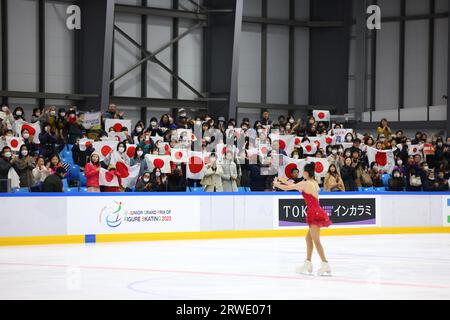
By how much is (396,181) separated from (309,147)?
2.98 meters

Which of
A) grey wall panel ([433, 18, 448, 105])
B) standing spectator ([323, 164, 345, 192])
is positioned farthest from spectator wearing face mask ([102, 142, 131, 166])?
grey wall panel ([433, 18, 448, 105])

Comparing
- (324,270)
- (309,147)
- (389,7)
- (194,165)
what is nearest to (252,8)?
(389,7)

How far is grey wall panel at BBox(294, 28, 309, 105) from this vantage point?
39.3 meters

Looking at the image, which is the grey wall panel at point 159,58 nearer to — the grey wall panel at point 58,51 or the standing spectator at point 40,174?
the grey wall panel at point 58,51

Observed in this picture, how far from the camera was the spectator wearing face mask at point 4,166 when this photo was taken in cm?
2038

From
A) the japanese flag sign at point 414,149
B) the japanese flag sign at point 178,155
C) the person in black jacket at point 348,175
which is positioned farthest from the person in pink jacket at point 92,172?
the japanese flag sign at point 414,149

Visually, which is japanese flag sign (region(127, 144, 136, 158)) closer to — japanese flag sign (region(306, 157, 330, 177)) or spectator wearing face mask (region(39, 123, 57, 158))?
spectator wearing face mask (region(39, 123, 57, 158))

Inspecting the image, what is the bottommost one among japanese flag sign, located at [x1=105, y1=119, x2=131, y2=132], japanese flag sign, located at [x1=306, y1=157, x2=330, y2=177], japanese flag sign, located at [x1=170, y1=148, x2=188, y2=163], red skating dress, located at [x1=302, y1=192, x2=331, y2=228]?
red skating dress, located at [x1=302, y1=192, x2=331, y2=228]

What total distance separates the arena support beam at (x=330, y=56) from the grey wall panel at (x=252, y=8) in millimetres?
2772

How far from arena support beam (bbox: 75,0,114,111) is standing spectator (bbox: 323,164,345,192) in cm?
906
